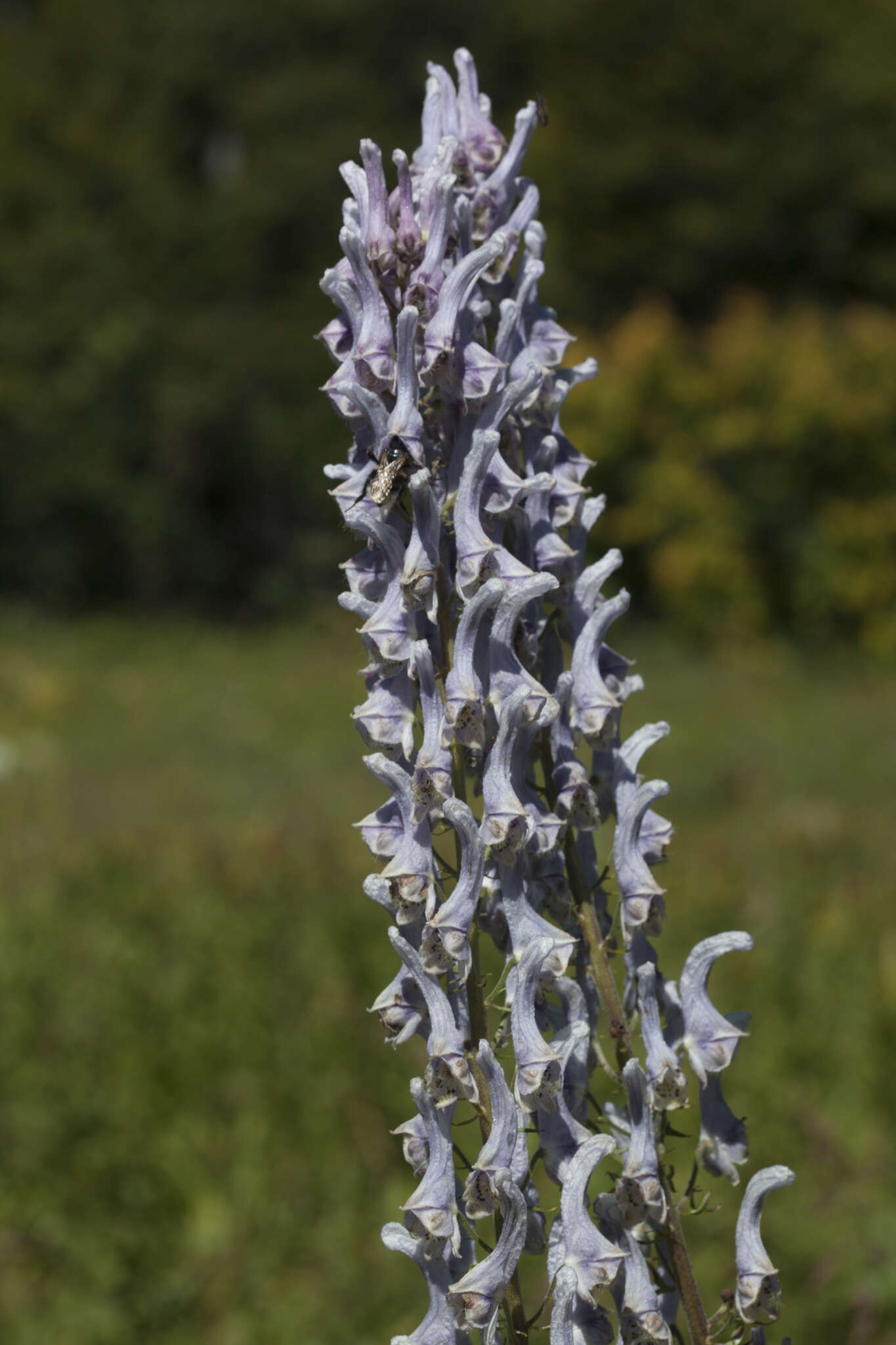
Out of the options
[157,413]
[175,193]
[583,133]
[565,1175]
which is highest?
[583,133]

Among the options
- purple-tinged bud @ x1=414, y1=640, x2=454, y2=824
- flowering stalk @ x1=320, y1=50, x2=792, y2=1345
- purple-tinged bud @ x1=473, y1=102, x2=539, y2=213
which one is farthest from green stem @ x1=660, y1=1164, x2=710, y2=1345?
purple-tinged bud @ x1=473, y1=102, x2=539, y2=213

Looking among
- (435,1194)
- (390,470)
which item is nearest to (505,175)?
(390,470)

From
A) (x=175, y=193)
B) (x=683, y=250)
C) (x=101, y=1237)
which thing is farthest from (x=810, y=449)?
(x=101, y=1237)

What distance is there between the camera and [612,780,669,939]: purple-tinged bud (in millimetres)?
1392

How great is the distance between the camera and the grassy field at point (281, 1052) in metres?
4.13

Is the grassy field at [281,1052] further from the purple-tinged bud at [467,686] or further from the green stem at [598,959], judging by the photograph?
the purple-tinged bud at [467,686]

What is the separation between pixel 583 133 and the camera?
24.3 m

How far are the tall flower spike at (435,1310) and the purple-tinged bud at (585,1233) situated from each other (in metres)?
0.12

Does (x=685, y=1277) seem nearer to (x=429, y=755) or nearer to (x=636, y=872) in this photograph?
(x=636, y=872)

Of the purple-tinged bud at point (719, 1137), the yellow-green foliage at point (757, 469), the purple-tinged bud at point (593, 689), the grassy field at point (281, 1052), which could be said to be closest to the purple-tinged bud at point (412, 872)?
the purple-tinged bud at point (593, 689)

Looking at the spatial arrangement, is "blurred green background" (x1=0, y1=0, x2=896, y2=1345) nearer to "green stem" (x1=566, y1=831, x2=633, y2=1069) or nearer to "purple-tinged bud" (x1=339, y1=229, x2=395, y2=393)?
"green stem" (x1=566, y1=831, x2=633, y2=1069)

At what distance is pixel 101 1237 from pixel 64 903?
3.12 metres

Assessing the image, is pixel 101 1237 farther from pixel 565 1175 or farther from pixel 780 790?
pixel 780 790

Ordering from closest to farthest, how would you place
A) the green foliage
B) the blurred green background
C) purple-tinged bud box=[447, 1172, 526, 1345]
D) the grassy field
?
1. purple-tinged bud box=[447, 1172, 526, 1345]
2. the grassy field
3. the blurred green background
4. the green foliage
